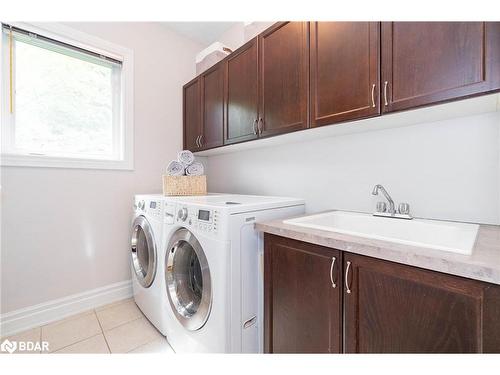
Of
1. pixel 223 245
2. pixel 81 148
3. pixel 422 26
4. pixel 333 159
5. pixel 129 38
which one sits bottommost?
pixel 223 245

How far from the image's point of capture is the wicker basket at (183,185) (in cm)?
180

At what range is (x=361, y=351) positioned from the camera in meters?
0.82

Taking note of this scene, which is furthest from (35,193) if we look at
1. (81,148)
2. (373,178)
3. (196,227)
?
(373,178)

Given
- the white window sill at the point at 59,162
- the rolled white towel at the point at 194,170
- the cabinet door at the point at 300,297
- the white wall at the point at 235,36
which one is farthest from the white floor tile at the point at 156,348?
the white wall at the point at 235,36

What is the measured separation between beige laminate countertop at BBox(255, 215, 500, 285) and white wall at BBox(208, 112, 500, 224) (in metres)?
0.19

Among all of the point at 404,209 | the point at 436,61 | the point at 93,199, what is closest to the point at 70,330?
the point at 93,199

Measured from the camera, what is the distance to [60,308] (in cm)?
177

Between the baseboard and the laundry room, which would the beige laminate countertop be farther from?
the baseboard

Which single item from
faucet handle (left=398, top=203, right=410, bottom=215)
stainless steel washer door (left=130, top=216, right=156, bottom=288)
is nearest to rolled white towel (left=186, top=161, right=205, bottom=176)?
stainless steel washer door (left=130, top=216, right=156, bottom=288)

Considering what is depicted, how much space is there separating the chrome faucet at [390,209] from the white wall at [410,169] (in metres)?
0.07

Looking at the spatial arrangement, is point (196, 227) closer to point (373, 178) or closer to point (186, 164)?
point (186, 164)

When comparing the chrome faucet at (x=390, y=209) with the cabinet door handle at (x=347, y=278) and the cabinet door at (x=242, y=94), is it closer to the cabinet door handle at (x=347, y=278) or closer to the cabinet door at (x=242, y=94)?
the cabinet door handle at (x=347, y=278)

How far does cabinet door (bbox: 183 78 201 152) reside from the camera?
7.47 ft

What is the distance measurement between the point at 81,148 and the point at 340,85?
2.17m
